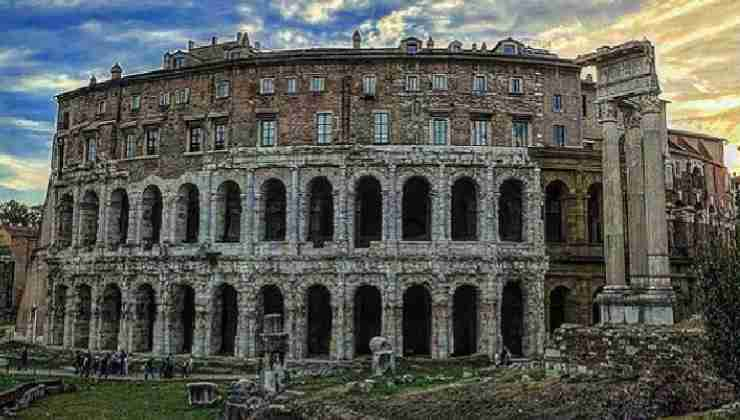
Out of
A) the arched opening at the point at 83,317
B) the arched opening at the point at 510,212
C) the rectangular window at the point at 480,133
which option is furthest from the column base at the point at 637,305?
the arched opening at the point at 83,317

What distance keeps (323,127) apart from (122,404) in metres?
17.8

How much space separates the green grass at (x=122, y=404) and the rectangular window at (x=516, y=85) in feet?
70.5

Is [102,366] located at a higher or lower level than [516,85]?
lower

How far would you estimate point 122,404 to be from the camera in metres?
25.7

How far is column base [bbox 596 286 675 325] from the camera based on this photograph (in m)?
20.1

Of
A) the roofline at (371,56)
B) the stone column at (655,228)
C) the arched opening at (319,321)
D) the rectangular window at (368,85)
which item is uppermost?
the roofline at (371,56)

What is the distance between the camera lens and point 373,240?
3781 cm

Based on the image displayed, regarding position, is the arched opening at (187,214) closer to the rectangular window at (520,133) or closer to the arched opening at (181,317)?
the arched opening at (181,317)

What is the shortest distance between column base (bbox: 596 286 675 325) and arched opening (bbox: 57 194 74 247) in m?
36.1

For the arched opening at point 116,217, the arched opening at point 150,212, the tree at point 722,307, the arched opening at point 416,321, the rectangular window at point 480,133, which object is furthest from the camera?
the arched opening at point 116,217

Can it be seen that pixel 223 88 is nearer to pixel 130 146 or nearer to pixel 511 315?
pixel 130 146

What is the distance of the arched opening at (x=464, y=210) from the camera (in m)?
38.0

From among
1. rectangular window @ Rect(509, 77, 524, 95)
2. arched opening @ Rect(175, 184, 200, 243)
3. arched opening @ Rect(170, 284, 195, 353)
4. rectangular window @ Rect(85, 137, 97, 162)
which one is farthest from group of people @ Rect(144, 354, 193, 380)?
rectangular window @ Rect(509, 77, 524, 95)

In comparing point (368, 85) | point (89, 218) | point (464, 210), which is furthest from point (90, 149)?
point (464, 210)
